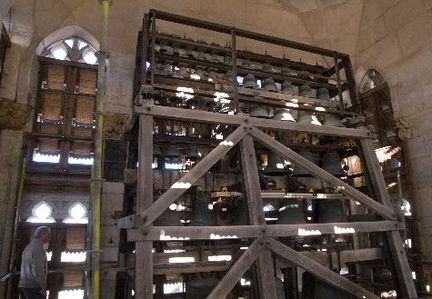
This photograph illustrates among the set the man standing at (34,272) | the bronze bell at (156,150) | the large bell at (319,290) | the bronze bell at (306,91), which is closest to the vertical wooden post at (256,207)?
the large bell at (319,290)

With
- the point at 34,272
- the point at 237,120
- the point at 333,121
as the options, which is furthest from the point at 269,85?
the point at 34,272

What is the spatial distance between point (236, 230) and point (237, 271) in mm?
449

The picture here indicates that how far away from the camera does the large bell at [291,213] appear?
4801mm

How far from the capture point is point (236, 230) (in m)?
3.84

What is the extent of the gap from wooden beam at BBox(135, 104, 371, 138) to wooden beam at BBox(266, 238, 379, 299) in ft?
5.17

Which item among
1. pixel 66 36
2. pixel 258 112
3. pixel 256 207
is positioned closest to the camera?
pixel 256 207

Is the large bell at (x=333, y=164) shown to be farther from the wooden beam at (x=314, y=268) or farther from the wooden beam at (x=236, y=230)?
the wooden beam at (x=314, y=268)

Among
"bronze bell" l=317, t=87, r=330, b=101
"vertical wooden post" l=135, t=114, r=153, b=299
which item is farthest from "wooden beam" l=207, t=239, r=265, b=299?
"bronze bell" l=317, t=87, r=330, b=101

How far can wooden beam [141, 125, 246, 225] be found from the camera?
3.53m

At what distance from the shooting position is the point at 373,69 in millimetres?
9109

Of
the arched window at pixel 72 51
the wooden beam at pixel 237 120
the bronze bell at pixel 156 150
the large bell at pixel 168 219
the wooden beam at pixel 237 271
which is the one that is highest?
the arched window at pixel 72 51

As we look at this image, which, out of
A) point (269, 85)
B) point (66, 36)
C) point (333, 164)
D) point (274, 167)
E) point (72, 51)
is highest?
point (66, 36)

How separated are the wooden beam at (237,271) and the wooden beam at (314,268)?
173 mm

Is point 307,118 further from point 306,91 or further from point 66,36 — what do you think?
point 66,36
